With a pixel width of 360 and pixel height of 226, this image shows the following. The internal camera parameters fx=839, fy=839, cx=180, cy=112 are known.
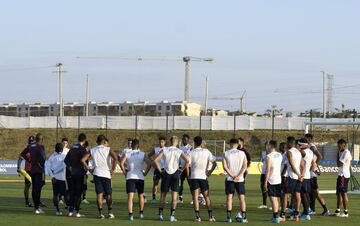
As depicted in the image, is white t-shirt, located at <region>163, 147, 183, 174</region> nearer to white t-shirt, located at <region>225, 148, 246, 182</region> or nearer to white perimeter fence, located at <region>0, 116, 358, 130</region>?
white t-shirt, located at <region>225, 148, 246, 182</region>

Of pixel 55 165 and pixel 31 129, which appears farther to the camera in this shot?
pixel 31 129

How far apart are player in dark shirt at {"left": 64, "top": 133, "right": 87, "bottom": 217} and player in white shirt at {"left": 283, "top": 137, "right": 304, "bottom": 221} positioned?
513 cm

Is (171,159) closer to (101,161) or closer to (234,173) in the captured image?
(234,173)

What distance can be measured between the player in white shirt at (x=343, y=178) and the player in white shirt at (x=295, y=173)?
1898 millimetres

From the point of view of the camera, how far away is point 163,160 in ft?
67.5

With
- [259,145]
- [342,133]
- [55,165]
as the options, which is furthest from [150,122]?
[55,165]

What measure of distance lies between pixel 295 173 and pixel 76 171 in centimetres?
549

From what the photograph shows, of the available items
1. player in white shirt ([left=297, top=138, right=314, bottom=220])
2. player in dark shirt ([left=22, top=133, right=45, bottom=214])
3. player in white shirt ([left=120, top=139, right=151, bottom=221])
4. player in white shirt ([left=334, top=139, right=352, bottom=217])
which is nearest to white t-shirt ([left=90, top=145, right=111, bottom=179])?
player in white shirt ([left=120, top=139, right=151, bottom=221])

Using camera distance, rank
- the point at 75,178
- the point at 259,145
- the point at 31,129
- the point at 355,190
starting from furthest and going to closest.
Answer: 1. the point at 31,129
2. the point at 259,145
3. the point at 355,190
4. the point at 75,178

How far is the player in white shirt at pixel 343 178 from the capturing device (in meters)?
22.2

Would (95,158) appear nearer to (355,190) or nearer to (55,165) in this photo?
(55,165)

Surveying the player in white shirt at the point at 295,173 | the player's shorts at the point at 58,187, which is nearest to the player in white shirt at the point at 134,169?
the player's shorts at the point at 58,187

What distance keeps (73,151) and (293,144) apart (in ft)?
18.1

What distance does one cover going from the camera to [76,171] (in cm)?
2120
